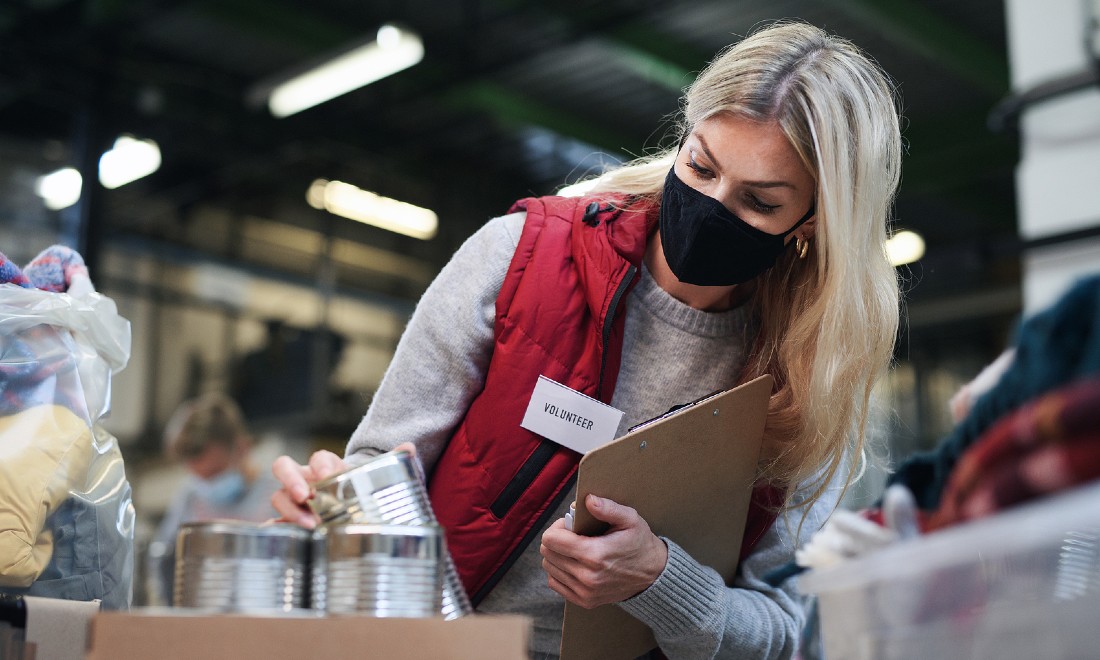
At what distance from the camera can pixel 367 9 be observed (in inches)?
266

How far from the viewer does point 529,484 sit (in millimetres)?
1439

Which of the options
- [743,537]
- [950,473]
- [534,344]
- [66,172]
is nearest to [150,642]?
[950,473]

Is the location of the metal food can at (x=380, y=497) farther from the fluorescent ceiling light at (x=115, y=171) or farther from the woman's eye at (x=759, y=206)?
the fluorescent ceiling light at (x=115, y=171)

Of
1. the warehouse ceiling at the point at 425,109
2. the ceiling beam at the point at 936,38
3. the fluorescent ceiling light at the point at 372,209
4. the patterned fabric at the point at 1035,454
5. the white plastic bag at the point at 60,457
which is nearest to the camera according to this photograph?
the patterned fabric at the point at 1035,454

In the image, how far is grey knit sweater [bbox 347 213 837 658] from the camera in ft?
4.56

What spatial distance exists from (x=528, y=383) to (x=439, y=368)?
0.13 metres

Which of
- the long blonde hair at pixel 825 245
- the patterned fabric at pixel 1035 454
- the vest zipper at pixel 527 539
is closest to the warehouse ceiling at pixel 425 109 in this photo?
the long blonde hair at pixel 825 245

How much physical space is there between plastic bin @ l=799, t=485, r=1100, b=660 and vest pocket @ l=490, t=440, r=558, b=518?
2.28 feet

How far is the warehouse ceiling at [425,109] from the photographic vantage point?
21.0ft

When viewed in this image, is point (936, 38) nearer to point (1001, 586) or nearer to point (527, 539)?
point (527, 539)

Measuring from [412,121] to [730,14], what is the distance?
296 cm

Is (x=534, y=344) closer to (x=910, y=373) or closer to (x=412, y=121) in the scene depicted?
(x=412, y=121)

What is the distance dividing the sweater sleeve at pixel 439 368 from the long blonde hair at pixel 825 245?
0.39m

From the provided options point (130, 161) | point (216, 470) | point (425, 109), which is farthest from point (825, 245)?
point (130, 161)
